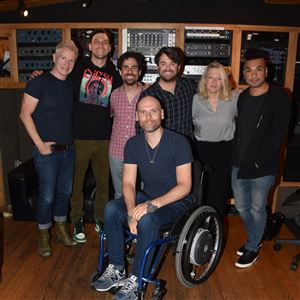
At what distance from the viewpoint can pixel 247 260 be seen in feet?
8.88

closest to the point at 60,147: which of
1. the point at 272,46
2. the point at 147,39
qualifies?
the point at 147,39

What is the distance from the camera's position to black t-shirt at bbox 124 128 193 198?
2.30 metres

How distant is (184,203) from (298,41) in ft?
7.13

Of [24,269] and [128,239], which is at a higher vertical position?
[128,239]

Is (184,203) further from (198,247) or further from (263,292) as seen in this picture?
(263,292)

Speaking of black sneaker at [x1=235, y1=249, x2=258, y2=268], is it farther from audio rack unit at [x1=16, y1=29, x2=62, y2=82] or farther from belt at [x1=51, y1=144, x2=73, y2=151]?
audio rack unit at [x1=16, y1=29, x2=62, y2=82]

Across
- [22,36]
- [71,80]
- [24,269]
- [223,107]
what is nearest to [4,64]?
[22,36]

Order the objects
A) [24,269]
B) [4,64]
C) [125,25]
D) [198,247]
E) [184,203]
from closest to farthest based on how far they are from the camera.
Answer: [198,247]
[184,203]
[24,269]
[125,25]
[4,64]

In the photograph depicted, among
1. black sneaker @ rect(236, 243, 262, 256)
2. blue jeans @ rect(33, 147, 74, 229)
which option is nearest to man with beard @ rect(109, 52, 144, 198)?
blue jeans @ rect(33, 147, 74, 229)

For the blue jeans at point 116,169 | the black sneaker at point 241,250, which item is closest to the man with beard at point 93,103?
the blue jeans at point 116,169

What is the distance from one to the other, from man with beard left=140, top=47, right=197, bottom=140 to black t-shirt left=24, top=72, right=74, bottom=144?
574 mm

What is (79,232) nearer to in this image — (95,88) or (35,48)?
(95,88)

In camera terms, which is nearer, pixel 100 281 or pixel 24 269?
pixel 100 281

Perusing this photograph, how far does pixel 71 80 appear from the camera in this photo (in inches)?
109
